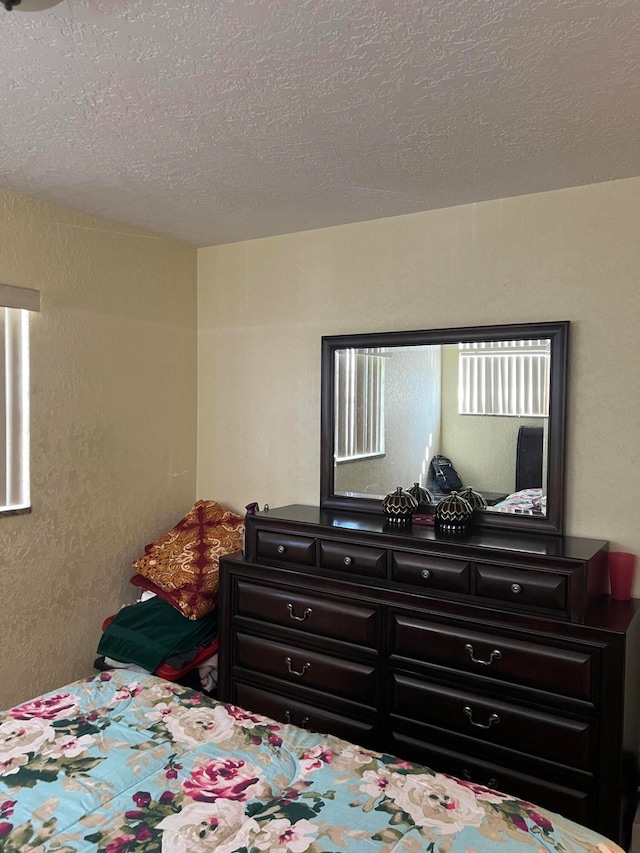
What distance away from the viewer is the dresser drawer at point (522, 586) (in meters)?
2.22

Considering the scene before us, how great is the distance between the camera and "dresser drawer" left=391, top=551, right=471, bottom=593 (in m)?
2.41

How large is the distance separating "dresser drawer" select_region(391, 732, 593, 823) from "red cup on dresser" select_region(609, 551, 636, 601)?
26.3 inches

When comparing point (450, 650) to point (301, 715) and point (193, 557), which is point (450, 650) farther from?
point (193, 557)

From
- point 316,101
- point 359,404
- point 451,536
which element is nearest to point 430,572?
point 451,536

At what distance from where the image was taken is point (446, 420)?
2.91 m

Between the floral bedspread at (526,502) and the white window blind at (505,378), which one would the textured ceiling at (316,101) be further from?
the floral bedspread at (526,502)

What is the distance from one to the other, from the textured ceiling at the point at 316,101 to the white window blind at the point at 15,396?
0.50 meters

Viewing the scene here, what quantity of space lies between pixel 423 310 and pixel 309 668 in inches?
66.9

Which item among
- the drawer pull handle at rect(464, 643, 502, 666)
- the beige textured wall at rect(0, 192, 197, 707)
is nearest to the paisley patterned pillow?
the beige textured wall at rect(0, 192, 197, 707)

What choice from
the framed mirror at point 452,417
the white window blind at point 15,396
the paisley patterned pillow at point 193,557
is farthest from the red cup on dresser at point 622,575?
the white window blind at point 15,396

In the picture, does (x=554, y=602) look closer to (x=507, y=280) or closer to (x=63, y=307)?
(x=507, y=280)

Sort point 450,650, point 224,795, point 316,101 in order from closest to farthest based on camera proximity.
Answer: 1. point 224,795
2. point 316,101
3. point 450,650

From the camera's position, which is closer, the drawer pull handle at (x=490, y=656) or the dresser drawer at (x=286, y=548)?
the drawer pull handle at (x=490, y=656)

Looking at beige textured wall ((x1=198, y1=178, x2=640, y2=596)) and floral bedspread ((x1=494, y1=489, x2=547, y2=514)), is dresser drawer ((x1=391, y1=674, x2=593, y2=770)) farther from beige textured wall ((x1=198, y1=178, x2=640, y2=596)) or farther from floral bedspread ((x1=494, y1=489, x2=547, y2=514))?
floral bedspread ((x1=494, y1=489, x2=547, y2=514))
